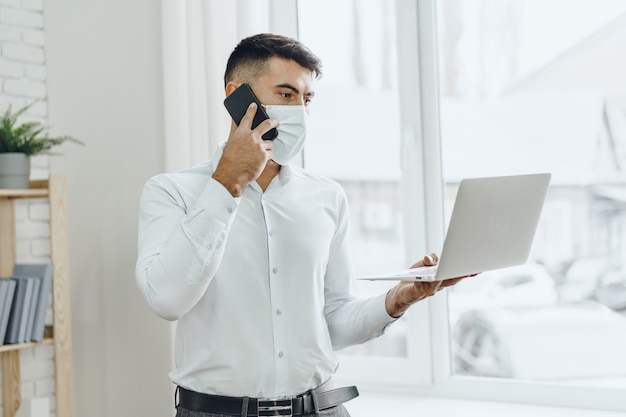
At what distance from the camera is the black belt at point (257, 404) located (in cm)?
175

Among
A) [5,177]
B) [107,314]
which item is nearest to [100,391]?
[107,314]

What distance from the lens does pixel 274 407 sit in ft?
5.76

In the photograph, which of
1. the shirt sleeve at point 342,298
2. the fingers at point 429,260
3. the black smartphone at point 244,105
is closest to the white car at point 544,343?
the shirt sleeve at point 342,298

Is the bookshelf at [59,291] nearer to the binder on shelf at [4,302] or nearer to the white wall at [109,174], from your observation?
the binder on shelf at [4,302]

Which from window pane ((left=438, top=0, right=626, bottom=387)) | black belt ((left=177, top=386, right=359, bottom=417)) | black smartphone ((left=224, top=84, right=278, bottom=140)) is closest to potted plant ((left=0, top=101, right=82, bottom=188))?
black smartphone ((left=224, top=84, right=278, bottom=140))

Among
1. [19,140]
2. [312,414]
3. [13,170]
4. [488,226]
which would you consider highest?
[19,140]

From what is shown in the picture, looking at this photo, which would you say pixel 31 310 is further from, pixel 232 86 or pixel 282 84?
pixel 282 84

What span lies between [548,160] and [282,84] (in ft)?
3.60

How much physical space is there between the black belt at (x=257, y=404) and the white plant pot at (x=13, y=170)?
4.27 ft

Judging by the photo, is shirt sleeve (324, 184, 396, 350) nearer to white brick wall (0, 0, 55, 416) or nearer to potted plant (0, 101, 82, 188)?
potted plant (0, 101, 82, 188)

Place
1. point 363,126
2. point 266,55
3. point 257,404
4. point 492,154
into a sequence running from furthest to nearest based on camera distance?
point 363,126 < point 492,154 < point 266,55 < point 257,404

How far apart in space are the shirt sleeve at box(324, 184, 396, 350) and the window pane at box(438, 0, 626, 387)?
791 mm

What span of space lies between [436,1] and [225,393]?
1.59 m

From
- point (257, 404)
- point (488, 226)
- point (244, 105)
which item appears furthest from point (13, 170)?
point (488, 226)
